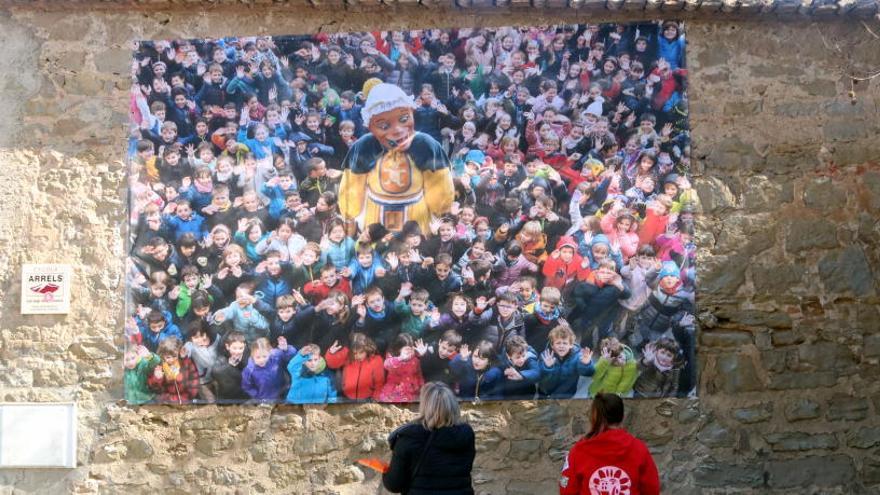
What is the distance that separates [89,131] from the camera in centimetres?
696

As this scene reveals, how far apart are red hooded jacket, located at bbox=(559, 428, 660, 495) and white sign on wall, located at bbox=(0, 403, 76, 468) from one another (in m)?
3.48

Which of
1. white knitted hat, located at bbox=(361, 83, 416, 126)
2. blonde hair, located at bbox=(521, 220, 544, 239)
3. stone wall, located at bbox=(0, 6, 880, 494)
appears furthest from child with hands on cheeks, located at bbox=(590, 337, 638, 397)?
white knitted hat, located at bbox=(361, 83, 416, 126)

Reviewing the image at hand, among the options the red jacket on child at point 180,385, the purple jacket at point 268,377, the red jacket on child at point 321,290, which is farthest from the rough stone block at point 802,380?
the red jacket on child at point 180,385

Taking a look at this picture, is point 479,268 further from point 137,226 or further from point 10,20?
point 10,20

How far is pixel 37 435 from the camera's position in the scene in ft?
22.0

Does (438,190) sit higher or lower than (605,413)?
higher

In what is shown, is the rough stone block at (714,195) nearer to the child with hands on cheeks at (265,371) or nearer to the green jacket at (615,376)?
the green jacket at (615,376)

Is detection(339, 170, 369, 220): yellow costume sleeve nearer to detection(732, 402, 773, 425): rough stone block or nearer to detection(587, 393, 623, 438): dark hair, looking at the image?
detection(587, 393, 623, 438): dark hair

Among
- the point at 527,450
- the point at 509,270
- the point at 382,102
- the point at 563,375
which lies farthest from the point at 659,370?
the point at 382,102

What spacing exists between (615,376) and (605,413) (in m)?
Answer: 1.76

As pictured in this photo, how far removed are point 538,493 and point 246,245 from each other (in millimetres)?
2381

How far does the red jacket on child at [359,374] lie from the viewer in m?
6.59

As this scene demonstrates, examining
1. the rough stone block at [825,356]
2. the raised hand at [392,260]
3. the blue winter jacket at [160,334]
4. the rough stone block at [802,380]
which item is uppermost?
the raised hand at [392,260]

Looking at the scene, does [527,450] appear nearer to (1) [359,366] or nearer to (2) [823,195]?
(1) [359,366]
